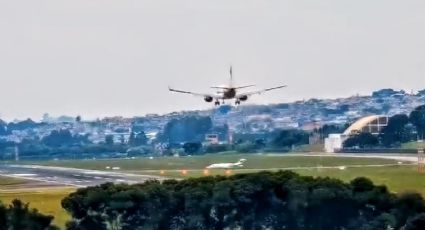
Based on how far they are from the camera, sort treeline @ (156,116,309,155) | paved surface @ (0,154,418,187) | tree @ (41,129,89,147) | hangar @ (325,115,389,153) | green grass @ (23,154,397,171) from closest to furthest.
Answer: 1. paved surface @ (0,154,418,187)
2. green grass @ (23,154,397,171)
3. treeline @ (156,116,309,155)
4. hangar @ (325,115,389,153)
5. tree @ (41,129,89,147)

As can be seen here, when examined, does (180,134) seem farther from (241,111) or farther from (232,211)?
(232,211)

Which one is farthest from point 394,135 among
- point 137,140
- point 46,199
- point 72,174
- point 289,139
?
point 46,199

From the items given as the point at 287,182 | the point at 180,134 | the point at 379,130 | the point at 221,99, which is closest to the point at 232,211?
the point at 287,182

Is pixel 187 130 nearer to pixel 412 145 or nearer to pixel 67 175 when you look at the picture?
pixel 412 145

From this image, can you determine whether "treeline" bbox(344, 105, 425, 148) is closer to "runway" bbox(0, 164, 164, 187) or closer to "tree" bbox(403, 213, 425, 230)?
"runway" bbox(0, 164, 164, 187)

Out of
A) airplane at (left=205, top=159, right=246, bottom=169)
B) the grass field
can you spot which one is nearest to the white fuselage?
airplane at (left=205, top=159, right=246, bottom=169)
